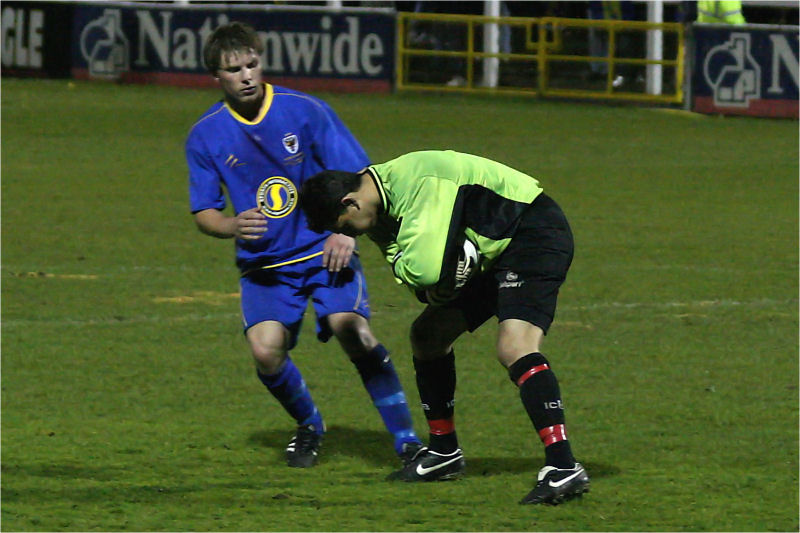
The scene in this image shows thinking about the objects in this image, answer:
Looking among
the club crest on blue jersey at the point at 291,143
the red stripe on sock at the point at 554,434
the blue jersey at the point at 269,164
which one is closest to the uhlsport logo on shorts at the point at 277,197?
the blue jersey at the point at 269,164

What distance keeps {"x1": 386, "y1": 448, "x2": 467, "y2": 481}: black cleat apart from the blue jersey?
1.00 metres

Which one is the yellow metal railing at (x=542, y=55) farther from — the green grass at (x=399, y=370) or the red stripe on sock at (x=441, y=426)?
the red stripe on sock at (x=441, y=426)

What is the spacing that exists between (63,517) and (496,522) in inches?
66.6

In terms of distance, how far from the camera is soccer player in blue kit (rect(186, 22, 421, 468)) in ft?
22.7

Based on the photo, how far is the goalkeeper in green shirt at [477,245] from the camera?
5.93 metres

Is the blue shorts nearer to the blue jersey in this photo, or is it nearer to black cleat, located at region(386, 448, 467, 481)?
the blue jersey

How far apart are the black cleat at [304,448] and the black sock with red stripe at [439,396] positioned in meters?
0.65

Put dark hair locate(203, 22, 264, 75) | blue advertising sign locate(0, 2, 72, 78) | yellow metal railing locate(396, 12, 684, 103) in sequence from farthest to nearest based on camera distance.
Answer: blue advertising sign locate(0, 2, 72, 78) → yellow metal railing locate(396, 12, 684, 103) → dark hair locate(203, 22, 264, 75)

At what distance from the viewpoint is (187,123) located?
22.1 meters

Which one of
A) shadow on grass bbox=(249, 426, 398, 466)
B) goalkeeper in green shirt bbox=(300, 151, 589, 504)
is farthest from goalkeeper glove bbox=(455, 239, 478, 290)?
shadow on grass bbox=(249, 426, 398, 466)

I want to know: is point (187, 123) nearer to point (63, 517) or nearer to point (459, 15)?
point (459, 15)

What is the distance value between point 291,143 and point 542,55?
705 inches

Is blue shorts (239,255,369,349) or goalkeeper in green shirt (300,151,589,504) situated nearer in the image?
goalkeeper in green shirt (300,151,589,504)

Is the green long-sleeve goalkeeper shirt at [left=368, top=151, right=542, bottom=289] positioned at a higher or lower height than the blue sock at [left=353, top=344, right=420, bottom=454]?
higher
